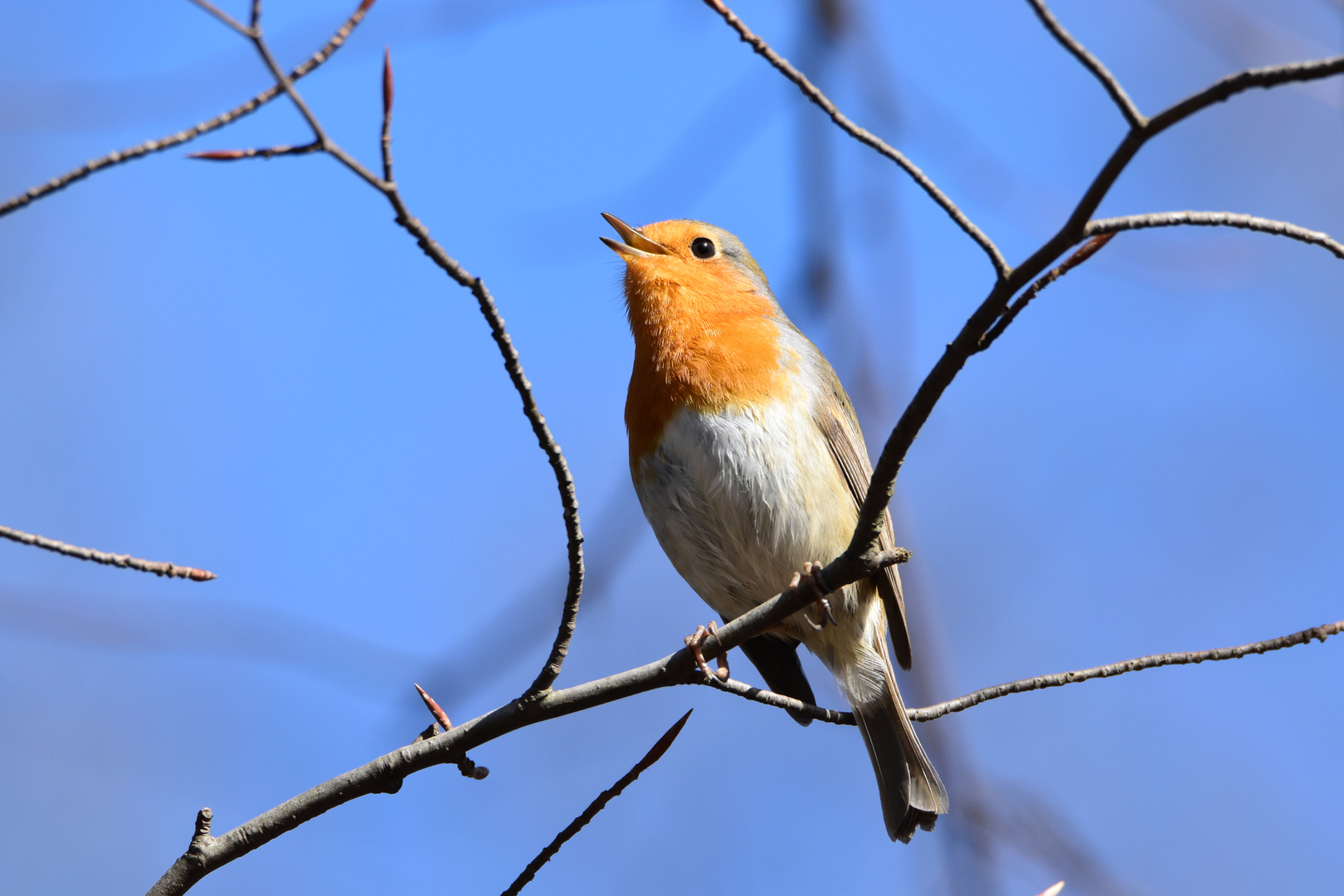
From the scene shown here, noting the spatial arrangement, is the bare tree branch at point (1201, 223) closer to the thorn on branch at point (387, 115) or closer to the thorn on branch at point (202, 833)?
the thorn on branch at point (387, 115)

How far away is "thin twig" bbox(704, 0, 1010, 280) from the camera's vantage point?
194cm

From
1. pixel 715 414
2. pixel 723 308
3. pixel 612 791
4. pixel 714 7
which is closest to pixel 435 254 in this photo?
pixel 714 7

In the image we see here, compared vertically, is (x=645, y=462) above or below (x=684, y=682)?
above

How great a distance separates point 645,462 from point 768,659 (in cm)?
98

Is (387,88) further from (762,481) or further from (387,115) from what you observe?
(762,481)

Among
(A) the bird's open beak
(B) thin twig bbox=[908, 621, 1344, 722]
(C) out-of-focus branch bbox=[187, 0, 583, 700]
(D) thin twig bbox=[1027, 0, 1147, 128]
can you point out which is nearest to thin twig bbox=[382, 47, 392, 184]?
(C) out-of-focus branch bbox=[187, 0, 583, 700]

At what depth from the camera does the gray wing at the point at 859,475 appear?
4.19m

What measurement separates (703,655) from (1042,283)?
4.60 feet

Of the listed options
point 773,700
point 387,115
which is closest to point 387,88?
point 387,115

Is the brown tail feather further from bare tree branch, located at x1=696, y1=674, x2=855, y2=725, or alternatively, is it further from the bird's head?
the bird's head

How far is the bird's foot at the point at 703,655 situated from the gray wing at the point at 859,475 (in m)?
1.13

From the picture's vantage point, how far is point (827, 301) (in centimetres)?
434

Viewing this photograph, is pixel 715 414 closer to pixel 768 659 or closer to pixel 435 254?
pixel 768 659

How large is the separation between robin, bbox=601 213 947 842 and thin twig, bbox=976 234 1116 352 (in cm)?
188
